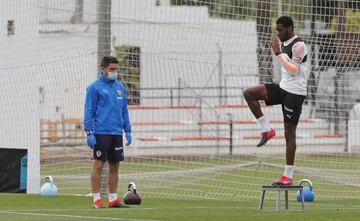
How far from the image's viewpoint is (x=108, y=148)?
57.0 feet

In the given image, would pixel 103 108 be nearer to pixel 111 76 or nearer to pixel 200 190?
pixel 111 76

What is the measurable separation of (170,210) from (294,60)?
2.66m

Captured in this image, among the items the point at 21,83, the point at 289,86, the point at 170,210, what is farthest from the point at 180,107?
the point at 170,210

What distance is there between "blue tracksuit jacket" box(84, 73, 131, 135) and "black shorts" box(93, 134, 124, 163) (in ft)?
0.26

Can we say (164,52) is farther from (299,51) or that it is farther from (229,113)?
(299,51)

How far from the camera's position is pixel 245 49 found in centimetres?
3884

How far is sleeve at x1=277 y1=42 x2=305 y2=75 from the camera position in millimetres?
16750

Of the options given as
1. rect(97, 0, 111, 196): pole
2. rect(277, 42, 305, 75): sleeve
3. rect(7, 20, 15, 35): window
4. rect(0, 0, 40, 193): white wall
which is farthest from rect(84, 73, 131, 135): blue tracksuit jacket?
rect(7, 20, 15, 35): window

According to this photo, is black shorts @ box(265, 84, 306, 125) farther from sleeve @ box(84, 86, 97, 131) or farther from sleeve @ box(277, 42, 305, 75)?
sleeve @ box(84, 86, 97, 131)

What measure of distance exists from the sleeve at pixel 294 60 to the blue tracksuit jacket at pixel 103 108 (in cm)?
244

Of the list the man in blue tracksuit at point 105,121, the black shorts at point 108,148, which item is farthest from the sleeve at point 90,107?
the black shorts at point 108,148

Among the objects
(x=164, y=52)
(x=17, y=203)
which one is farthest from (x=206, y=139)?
(x=17, y=203)

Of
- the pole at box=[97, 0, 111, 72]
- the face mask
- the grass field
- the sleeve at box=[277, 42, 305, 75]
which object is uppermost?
the pole at box=[97, 0, 111, 72]

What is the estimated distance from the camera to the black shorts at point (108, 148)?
17.3 m
